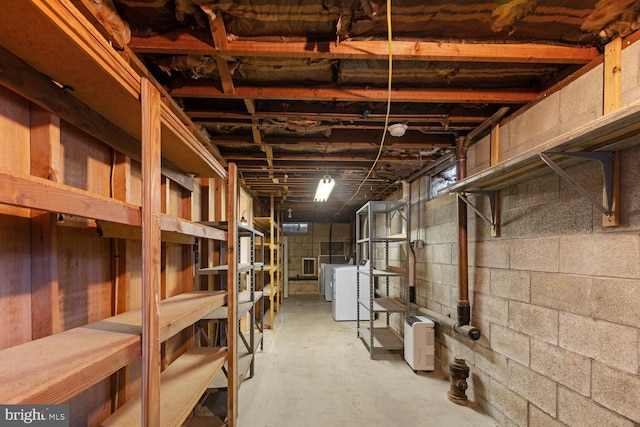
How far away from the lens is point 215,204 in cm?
292

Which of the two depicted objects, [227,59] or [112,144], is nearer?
[112,144]

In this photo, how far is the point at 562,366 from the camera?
1.63 meters

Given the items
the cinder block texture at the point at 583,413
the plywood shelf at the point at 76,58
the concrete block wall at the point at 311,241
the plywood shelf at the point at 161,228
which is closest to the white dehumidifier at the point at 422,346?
the cinder block texture at the point at 583,413

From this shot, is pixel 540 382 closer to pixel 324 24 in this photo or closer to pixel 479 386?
pixel 479 386

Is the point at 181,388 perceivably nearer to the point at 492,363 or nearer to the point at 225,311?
the point at 225,311

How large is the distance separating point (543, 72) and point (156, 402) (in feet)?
7.83

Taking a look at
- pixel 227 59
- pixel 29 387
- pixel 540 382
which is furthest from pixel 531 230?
pixel 29 387

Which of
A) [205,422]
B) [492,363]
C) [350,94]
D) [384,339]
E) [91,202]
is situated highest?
[350,94]

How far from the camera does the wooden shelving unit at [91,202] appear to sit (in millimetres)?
625

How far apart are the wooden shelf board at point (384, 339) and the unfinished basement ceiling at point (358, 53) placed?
2.45 meters

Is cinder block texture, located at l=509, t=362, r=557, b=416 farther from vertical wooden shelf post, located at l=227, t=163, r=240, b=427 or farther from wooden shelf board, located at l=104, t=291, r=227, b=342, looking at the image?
wooden shelf board, located at l=104, t=291, r=227, b=342

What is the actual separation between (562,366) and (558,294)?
15.0 inches

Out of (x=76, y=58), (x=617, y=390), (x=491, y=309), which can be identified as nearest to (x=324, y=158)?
(x=491, y=309)

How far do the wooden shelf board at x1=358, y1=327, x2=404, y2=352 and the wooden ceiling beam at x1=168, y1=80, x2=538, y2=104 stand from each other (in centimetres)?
277
